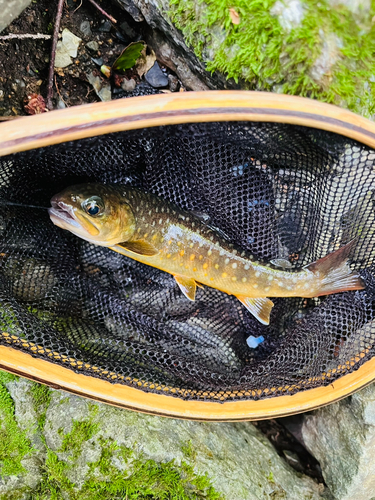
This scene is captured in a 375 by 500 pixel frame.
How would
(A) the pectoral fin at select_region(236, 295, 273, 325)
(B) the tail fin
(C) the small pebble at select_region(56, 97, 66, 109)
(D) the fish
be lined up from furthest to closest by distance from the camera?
(C) the small pebble at select_region(56, 97, 66, 109) < (A) the pectoral fin at select_region(236, 295, 273, 325) < (B) the tail fin < (D) the fish

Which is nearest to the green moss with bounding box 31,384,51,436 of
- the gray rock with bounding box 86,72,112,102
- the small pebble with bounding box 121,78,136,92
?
the gray rock with bounding box 86,72,112,102

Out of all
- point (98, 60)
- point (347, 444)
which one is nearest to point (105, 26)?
point (98, 60)

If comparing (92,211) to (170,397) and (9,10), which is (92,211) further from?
(9,10)

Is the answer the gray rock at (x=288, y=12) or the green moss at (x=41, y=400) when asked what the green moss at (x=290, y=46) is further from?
the green moss at (x=41, y=400)

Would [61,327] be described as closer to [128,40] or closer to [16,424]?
[16,424]

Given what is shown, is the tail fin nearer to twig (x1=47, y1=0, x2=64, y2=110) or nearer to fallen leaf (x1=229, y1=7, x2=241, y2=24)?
fallen leaf (x1=229, y1=7, x2=241, y2=24)

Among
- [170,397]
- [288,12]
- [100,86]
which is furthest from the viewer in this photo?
[100,86]
